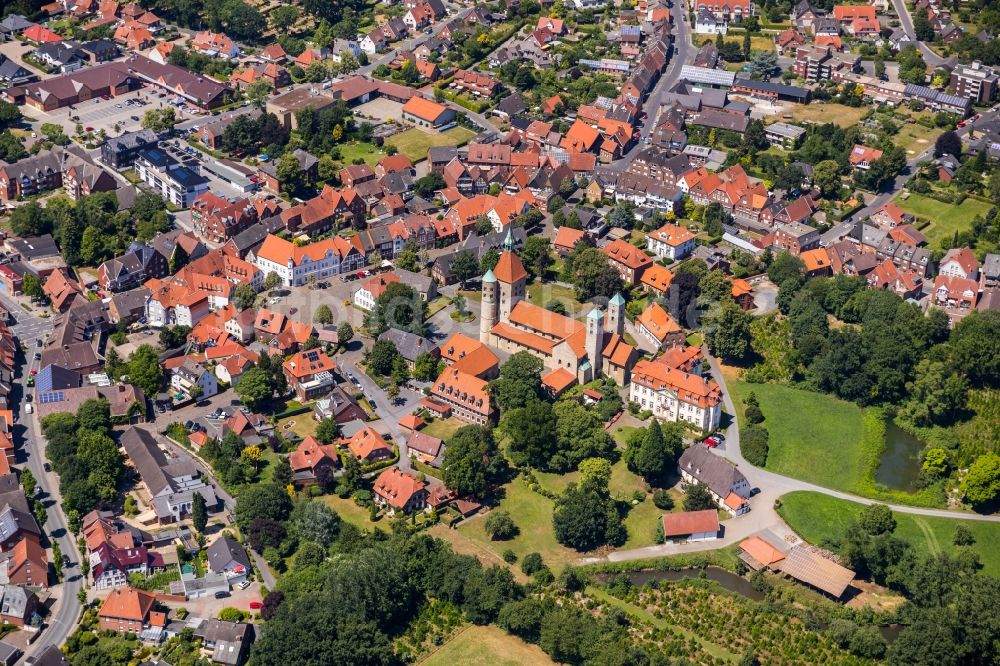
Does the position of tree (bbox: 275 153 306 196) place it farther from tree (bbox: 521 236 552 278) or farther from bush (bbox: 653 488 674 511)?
bush (bbox: 653 488 674 511)

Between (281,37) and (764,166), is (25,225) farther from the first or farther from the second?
(764,166)

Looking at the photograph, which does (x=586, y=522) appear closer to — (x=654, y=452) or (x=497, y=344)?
(x=654, y=452)

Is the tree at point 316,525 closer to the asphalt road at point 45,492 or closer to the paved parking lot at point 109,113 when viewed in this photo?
the asphalt road at point 45,492

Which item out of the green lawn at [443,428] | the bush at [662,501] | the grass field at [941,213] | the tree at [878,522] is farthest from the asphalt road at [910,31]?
the green lawn at [443,428]

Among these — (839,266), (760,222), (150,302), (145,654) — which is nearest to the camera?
(145,654)

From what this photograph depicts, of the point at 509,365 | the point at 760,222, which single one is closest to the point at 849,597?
the point at 509,365

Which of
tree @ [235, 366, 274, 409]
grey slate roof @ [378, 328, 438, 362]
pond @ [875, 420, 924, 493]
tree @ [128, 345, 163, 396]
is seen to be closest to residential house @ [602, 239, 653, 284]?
grey slate roof @ [378, 328, 438, 362]
